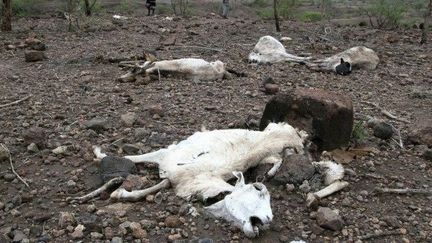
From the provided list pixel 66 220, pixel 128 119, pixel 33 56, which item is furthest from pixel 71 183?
pixel 33 56

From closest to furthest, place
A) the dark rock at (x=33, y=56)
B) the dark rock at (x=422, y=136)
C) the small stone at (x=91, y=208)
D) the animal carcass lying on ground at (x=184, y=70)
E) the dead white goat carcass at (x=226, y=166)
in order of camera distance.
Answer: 1. the dead white goat carcass at (x=226, y=166)
2. the small stone at (x=91, y=208)
3. the dark rock at (x=422, y=136)
4. the animal carcass lying on ground at (x=184, y=70)
5. the dark rock at (x=33, y=56)

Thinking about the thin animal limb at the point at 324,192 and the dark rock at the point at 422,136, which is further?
the dark rock at the point at 422,136

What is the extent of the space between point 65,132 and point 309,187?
2.02 metres

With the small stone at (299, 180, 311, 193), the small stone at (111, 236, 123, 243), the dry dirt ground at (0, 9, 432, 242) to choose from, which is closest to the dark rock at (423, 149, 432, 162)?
the dry dirt ground at (0, 9, 432, 242)

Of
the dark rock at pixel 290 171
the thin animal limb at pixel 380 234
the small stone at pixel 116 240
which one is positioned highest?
the dark rock at pixel 290 171

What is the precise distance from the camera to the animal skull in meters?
2.66

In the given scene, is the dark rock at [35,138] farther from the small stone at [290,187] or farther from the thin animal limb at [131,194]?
the small stone at [290,187]

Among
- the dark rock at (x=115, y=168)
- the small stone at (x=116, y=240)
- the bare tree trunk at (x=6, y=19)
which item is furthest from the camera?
the bare tree trunk at (x=6, y=19)

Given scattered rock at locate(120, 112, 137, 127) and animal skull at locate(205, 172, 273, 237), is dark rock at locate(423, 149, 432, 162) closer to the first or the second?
animal skull at locate(205, 172, 273, 237)

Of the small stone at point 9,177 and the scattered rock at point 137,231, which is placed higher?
the scattered rock at point 137,231

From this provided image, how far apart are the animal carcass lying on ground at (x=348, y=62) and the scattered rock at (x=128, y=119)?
10.3ft

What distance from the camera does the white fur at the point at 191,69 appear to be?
18.9ft

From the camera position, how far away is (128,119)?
4266mm

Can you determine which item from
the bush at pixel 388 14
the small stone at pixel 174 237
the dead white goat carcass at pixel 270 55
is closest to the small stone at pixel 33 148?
the small stone at pixel 174 237
